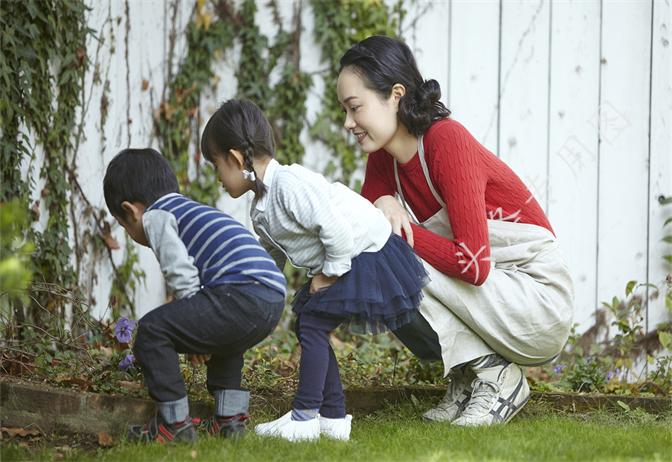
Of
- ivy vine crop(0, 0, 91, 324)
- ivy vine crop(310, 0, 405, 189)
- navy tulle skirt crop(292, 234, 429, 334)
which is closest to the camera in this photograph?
navy tulle skirt crop(292, 234, 429, 334)

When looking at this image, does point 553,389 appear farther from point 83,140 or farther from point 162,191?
point 83,140

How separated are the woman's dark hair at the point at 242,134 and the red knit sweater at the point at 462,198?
0.57m

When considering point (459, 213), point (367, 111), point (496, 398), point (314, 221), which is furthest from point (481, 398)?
point (367, 111)

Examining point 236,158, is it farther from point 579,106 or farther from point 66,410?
point 579,106

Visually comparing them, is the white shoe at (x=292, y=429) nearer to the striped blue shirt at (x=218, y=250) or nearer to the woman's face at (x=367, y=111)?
the striped blue shirt at (x=218, y=250)

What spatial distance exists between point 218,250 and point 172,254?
0.45 ft

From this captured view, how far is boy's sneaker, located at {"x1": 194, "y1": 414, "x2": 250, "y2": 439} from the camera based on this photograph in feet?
9.21

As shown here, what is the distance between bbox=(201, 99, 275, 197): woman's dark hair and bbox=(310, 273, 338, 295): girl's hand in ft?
1.02

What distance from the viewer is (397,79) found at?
10.6ft

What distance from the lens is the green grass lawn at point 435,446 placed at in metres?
2.52

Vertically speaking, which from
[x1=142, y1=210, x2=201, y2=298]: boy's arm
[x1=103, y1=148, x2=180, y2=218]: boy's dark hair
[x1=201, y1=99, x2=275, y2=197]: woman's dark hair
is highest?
[x1=201, y1=99, x2=275, y2=197]: woman's dark hair

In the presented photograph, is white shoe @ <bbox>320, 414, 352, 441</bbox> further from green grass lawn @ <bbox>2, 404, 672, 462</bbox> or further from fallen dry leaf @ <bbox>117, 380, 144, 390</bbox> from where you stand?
fallen dry leaf @ <bbox>117, 380, 144, 390</bbox>

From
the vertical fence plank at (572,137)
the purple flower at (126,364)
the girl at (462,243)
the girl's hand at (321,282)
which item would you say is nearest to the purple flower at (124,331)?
the purple flower at (126,364)

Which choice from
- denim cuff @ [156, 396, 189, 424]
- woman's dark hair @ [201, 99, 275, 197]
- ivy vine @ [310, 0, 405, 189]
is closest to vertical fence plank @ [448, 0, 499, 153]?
ivy vine @ [310, 0, 405, 189]
